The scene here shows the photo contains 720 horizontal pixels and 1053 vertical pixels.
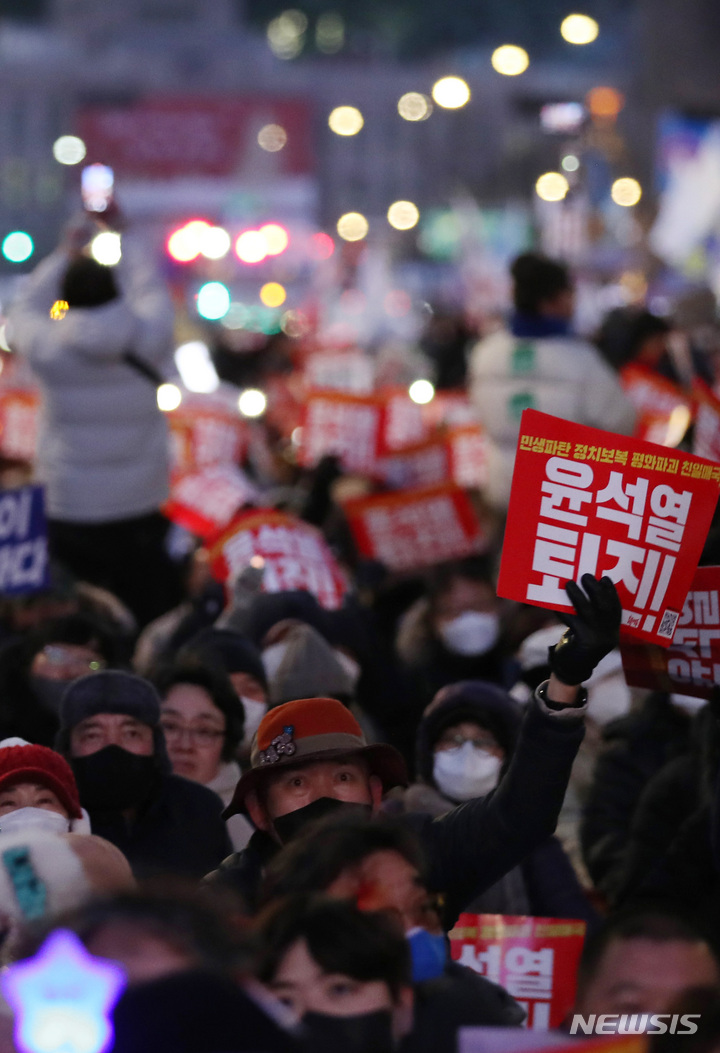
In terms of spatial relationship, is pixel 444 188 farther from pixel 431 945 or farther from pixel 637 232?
pixel 431 945

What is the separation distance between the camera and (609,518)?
3.39m

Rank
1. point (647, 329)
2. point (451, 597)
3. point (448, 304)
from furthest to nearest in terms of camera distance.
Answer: point (448, 304), point (647, 329), point (451, 597)

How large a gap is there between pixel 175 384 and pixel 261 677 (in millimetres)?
7034

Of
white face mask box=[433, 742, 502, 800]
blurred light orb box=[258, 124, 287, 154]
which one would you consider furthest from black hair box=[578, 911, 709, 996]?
blurred light orb box=[258, 124, 287, 154]

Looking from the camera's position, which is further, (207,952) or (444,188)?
(444,188)

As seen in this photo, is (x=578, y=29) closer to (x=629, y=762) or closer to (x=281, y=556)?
(x=281, y=556)

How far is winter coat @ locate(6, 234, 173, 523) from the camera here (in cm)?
671

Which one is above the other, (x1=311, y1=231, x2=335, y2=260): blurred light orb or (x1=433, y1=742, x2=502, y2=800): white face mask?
(x1=311, y1=231, x2=335, y2=260): blurred light orb

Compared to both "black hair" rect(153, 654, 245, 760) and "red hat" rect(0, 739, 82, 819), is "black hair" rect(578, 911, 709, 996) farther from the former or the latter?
"black hair" rect(153, 654, 245, 760)

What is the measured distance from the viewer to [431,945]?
2818 mm

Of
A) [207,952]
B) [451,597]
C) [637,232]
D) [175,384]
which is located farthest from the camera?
[637,232]

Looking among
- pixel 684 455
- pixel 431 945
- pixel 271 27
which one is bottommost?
→ pixel 431 945

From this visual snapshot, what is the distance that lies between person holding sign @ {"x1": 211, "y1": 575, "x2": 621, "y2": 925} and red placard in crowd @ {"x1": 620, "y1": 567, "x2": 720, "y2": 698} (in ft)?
1.43

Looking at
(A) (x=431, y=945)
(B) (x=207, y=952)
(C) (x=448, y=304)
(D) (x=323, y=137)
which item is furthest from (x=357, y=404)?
(D) (x=323, y=137)
